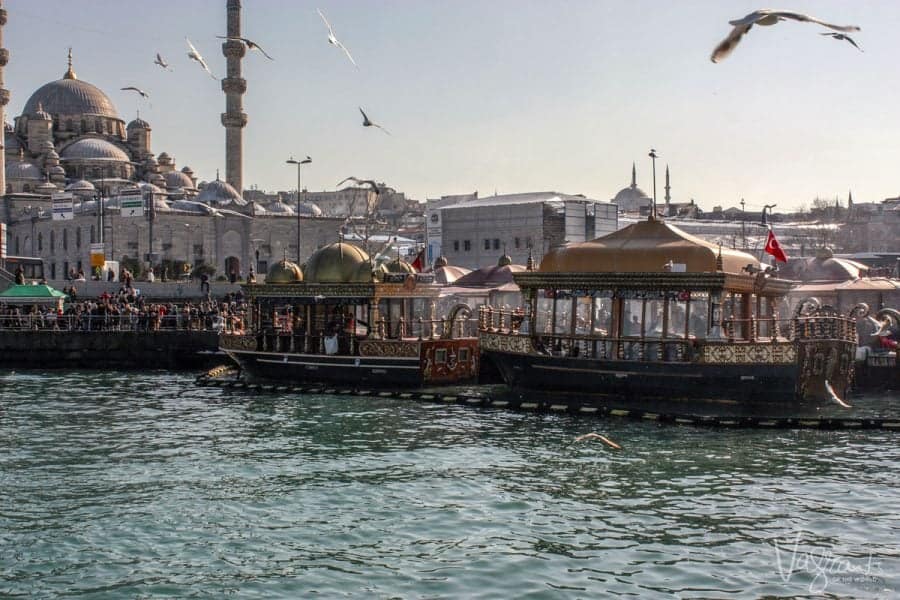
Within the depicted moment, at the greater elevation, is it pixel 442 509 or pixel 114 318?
pixel 114 318

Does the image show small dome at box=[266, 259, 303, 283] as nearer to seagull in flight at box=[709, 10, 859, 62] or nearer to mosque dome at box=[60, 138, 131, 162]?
seagull in flight at box=[709, 10, 859, 62]

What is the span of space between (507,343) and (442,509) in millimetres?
10119

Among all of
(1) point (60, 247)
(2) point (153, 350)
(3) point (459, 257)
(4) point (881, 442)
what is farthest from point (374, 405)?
(1) point (60, 247)

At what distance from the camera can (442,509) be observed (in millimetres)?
13148

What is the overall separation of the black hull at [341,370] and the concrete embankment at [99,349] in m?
8.04

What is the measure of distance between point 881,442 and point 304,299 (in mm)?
13022

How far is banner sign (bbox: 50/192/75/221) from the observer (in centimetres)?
7519

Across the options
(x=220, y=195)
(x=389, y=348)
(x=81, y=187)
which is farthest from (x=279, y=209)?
(x=389, y=348)

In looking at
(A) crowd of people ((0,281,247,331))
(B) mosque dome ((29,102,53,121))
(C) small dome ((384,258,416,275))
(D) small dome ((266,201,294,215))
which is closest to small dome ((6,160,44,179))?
(B) mosque dome ((29,102,53,121))

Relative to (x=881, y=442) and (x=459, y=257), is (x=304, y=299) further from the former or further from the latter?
(x=459, y=257)

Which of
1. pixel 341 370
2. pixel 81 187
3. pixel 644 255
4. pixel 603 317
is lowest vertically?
pixel 341 370

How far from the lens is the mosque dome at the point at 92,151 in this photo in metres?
91.5

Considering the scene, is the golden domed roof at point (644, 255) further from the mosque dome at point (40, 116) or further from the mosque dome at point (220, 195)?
the mosque dome at point (40, 116)

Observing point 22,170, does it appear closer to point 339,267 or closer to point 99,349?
point 99,349
